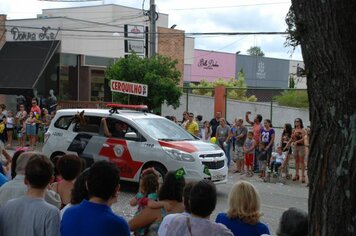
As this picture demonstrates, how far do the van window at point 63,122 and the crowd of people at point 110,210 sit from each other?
30.4 feet

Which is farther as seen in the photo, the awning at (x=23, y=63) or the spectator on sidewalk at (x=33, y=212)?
the awning at (x=23, y=63)

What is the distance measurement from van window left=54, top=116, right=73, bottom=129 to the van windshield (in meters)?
1.95

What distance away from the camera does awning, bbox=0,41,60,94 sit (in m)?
28.7

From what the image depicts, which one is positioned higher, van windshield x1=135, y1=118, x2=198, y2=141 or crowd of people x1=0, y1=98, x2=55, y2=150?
van windshield x1=135, y1=118, x2=198, y2=141

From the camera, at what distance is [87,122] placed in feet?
45.2

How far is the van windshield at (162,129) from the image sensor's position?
12.9 metres

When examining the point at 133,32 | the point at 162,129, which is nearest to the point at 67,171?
the point at 162,129

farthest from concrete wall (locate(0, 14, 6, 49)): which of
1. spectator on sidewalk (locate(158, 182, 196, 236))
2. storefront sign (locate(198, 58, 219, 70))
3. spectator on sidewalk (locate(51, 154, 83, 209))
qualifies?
storefront sign (locate(198, 58, 219, 70))

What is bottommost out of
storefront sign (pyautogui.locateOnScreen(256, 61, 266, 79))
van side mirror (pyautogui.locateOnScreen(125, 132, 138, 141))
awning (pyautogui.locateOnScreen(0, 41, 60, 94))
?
van side mirror (pyautogui.locateOnScreen(125, 132, 138, 141))

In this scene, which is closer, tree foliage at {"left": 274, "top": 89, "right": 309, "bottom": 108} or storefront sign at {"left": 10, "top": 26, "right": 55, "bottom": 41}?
tree foliage at {"left": 274, "top": 89, "right": 309, "bottom": 108}

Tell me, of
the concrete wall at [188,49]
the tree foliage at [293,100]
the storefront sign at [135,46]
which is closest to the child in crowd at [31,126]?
the storefront sign at [135,46]

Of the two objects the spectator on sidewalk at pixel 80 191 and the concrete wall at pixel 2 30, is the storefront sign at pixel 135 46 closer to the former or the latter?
the concrete wall at pixel 2 30

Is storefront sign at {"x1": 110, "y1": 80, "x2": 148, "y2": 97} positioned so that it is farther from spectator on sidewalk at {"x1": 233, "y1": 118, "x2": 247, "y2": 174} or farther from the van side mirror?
the van side mirror

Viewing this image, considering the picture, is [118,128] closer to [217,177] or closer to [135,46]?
[217,177]
